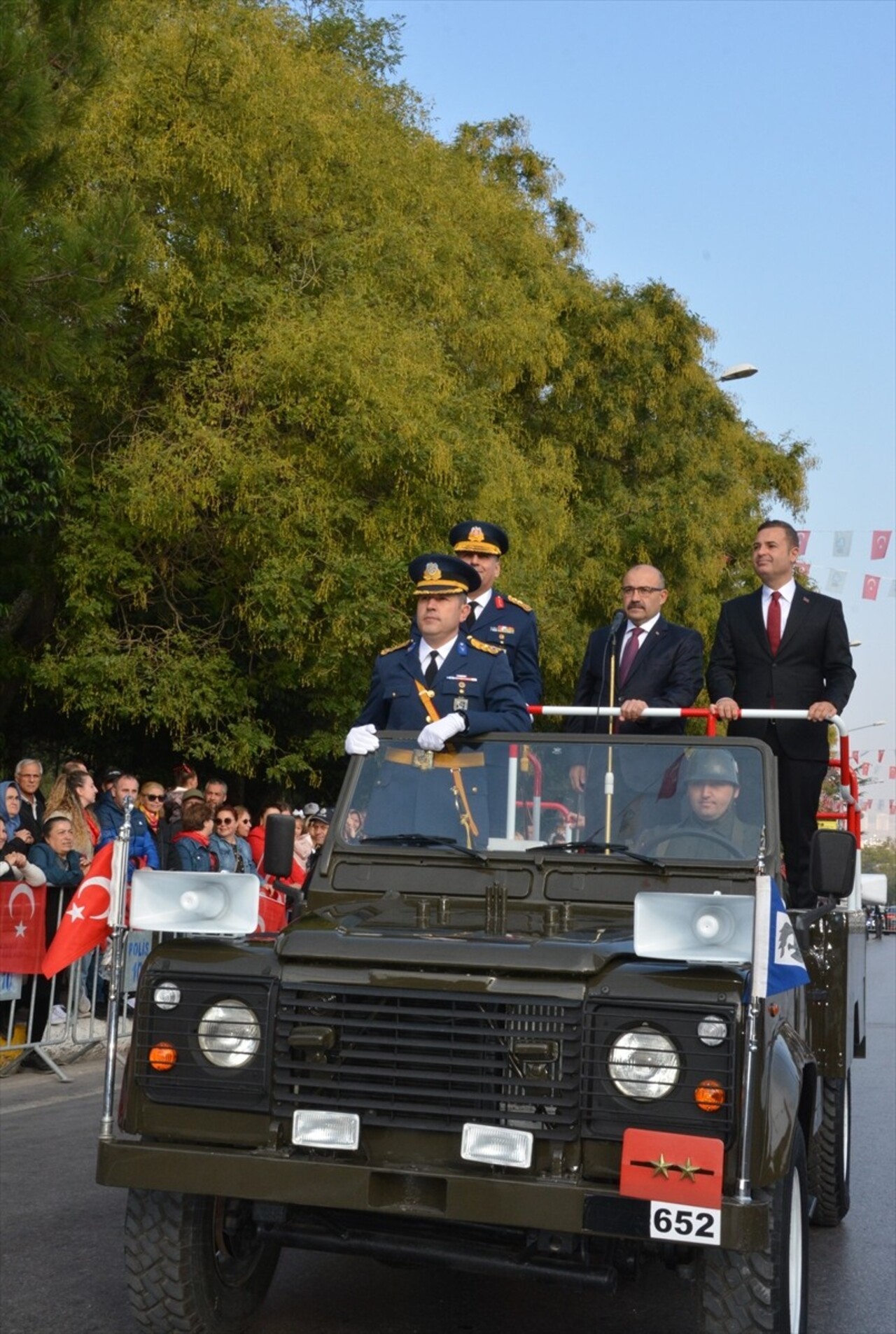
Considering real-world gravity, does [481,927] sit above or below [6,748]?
below

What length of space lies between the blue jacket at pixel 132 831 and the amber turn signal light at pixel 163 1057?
22.1 ft

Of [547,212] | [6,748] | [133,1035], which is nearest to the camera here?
[133,1035]

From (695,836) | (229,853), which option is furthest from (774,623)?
(229,853)

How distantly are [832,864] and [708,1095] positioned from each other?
136cm

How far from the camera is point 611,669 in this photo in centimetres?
758

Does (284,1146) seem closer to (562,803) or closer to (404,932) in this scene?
(404,932)

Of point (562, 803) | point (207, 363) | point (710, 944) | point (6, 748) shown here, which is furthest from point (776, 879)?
point (6, 748)

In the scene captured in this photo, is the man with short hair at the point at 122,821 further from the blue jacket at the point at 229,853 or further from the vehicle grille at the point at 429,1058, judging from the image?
the vehicle grille at the point at 429,1058

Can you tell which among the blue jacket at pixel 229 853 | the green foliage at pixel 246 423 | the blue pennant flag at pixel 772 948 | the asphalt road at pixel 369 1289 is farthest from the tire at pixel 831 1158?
the green foliage at pixel 246 423

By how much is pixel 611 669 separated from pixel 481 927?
2.34 m

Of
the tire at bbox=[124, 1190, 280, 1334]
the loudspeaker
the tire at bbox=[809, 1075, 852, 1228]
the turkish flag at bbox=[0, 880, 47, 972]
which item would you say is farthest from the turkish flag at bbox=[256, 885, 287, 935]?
the turkish flag at bbox=[0, 880, 47, 972]

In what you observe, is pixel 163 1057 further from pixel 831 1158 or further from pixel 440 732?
pixel 831 1158

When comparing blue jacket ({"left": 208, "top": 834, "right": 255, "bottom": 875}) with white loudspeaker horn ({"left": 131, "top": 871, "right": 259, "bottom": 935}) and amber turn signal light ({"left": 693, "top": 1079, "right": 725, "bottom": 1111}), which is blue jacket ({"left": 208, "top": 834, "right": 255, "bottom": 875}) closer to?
white loudspeaker horn ({"left": 131, "top": 871, "right": 259, "bottom": 935})

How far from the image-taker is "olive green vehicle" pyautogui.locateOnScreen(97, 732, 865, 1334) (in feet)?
15.0
